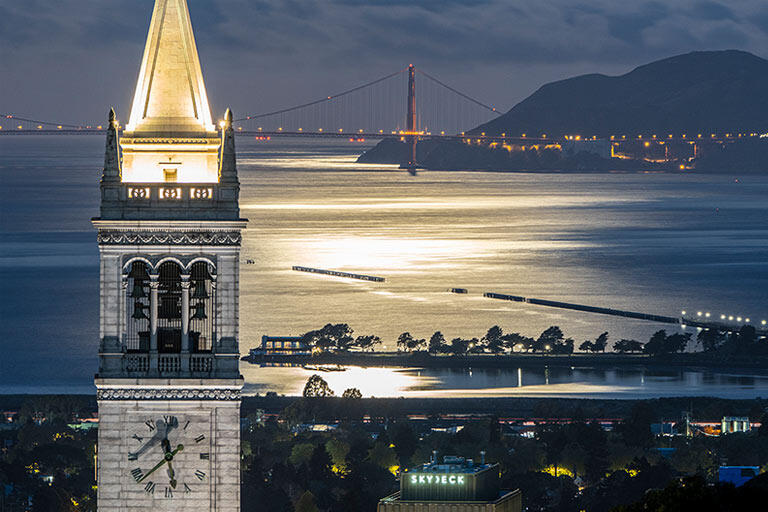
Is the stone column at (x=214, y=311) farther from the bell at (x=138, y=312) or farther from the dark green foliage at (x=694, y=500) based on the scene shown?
the dark green foliage at (x=694, y=500)

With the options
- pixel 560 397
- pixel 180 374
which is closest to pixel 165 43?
pixel 180 374

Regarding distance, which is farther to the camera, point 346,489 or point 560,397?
point 560,397

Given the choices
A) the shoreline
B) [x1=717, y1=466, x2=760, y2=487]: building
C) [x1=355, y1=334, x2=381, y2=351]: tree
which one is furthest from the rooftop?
[x1=355, y1=334, x2=381, y2=351]: tree

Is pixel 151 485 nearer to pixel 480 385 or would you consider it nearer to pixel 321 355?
pixel 480 385

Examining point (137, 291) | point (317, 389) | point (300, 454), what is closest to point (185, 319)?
point (137, 291)

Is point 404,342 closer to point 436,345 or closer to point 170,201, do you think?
point 436,345

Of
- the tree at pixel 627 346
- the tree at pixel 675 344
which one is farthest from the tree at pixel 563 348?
the tree at pixel 675 344

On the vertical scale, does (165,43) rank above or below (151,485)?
above

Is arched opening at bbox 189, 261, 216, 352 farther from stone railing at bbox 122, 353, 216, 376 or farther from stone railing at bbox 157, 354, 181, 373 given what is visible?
stone railing at bbox 157, 354, 181, 373
